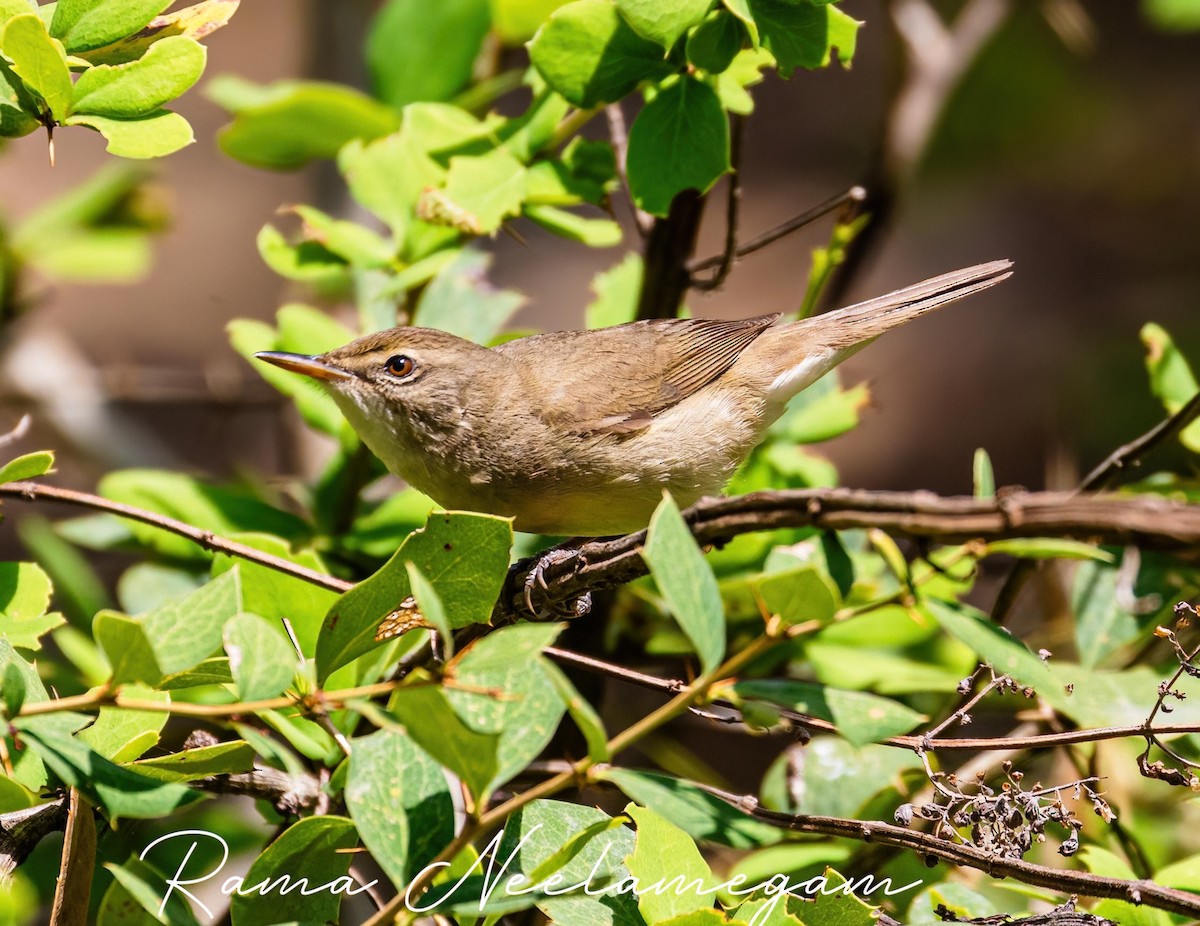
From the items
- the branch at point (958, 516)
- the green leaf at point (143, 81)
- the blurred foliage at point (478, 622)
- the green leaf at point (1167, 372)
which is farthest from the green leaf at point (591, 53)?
the green leaf at point (1167, 372)

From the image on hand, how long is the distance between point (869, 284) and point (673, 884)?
5959mm

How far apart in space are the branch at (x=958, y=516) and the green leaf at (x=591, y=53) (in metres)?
0.90

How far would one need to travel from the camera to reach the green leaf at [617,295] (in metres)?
2.83

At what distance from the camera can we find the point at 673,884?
1532mm

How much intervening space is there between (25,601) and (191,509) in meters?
0.73

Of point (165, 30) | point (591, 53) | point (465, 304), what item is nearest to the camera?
point (165, 30)

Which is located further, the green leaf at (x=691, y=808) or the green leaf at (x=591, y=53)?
the green leaf at (x=591, y=53)

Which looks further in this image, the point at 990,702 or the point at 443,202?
the point at 990,702

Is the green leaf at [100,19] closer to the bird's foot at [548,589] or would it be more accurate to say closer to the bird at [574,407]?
the bird at [574,407]

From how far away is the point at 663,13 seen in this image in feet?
6.23

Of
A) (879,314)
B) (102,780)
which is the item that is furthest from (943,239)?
(102,780)

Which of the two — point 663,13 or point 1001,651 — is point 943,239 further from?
point 1001,651

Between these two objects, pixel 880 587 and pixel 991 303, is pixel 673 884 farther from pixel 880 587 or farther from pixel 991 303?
pixel 991 303

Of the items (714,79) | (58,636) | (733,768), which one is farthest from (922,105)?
(58,636)
